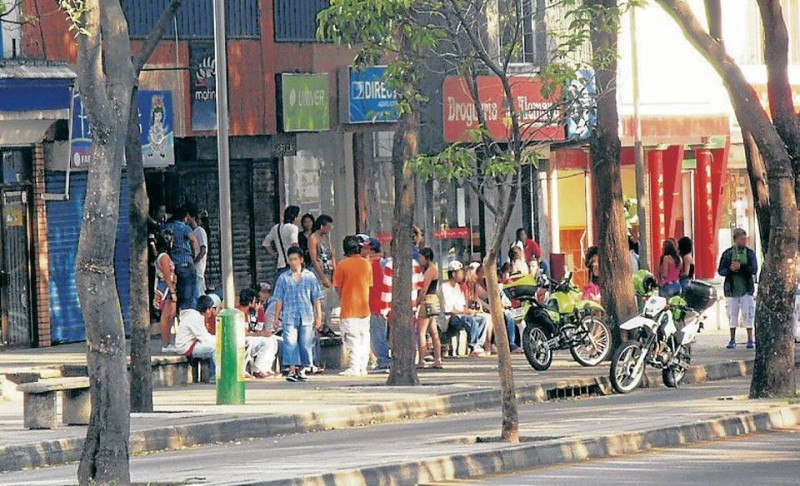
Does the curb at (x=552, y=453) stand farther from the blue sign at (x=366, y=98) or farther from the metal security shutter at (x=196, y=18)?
the blue sign at (x=366, y=98)

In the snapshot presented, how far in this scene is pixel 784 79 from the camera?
21797 millimetres

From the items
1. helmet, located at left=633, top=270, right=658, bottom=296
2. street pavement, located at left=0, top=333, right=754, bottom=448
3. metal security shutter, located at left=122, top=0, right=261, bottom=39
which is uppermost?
metal security shutter, located at left=122, top=0, right=261, bottom=39

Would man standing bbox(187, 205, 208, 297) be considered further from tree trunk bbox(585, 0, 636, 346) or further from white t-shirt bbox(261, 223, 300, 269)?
tree trunk bbox(585, 0, 636, 346)

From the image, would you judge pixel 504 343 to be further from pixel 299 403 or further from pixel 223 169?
pixel 223 169

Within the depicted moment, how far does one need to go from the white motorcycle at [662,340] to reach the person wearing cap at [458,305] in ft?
13.1

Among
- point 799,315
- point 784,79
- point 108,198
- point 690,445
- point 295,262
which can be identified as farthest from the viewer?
point 799,315

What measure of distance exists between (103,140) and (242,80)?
61.2 ft

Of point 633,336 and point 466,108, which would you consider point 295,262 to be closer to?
point 633,336

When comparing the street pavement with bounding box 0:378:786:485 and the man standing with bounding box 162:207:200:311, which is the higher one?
the man standing with bounding box 162:207:200:311

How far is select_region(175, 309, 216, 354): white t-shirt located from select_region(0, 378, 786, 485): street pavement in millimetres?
4315

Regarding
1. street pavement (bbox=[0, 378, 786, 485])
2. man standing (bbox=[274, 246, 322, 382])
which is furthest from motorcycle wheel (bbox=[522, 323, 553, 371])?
man standing (bbox=[274, 246, 322, 382])

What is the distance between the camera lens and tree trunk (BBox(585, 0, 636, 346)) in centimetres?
2783

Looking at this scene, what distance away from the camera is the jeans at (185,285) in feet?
92.8

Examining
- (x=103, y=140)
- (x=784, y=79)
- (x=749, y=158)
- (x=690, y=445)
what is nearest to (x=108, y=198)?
(x=103, y=140)
